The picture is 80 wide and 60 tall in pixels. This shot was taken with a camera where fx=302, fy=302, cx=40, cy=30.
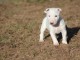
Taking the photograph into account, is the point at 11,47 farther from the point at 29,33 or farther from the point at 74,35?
the point at 74,35

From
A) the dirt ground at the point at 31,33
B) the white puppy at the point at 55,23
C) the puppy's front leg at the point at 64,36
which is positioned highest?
the white puppy at the point at 55,23

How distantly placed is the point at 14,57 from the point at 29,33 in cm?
229

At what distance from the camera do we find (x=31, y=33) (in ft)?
33.6

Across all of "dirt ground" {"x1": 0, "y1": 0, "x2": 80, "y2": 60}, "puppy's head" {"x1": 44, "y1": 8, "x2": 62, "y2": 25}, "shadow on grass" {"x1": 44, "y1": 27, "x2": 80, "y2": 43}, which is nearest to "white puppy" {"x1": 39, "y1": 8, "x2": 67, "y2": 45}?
"puppy's head" {"x1": 44, "y1": 8, "x2": 62, "y2": 25}

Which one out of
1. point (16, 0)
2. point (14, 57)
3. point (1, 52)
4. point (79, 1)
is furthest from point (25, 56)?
point (16, 0)

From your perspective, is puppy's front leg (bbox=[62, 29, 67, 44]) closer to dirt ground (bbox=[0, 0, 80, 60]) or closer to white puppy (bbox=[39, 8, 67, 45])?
white puppy (bbox=[39, 8, 67, 45])

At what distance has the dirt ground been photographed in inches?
317

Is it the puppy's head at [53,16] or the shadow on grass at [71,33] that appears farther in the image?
the shadow on grass at [71,33]

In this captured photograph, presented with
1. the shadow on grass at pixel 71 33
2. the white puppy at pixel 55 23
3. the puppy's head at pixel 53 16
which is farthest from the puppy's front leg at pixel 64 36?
the puppy's head at pixel 53 16

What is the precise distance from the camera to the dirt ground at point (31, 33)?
317 inches

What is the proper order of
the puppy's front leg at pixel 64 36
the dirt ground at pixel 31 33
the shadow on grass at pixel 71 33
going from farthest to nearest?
the shadow on grass at pixel 71 33
the puppy's front leg at pixel 64 36
the dirt ground at pixel 31 33

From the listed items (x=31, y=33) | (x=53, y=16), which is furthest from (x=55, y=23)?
(x=31, y=33)

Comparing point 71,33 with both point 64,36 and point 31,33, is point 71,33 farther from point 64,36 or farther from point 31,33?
point 64,36

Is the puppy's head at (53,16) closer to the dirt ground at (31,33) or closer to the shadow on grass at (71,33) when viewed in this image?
the dirt ground at (31,33)
